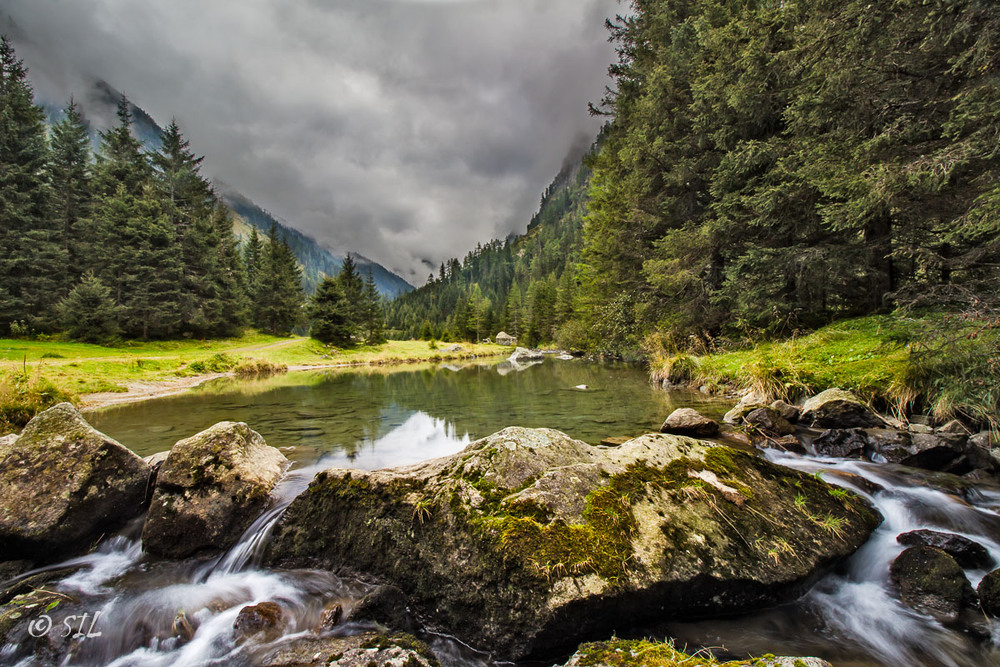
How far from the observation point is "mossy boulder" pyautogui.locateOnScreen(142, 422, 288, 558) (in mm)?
4070

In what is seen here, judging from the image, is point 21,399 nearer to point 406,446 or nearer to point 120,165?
point 406,446

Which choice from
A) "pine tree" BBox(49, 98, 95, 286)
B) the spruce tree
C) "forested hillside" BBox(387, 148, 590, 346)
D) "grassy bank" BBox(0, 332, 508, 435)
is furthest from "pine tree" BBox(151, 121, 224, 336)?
"forested hillside" BBox(387, 148, 590, 346)

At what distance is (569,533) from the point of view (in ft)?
9.36

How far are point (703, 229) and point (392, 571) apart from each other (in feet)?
48.4

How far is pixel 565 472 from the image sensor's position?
136 inches

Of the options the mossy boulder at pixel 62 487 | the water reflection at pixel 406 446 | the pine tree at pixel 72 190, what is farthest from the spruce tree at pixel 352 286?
the mossy boulder at pixel 62 487

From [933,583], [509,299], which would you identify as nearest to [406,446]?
[933,583]

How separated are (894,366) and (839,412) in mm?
1412

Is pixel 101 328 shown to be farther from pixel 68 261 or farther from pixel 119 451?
pixel 119 451

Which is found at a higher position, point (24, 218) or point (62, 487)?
point (24, 218)

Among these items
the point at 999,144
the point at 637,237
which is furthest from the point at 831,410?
the point at 637,237

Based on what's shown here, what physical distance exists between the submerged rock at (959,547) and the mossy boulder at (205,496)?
7.09 meters

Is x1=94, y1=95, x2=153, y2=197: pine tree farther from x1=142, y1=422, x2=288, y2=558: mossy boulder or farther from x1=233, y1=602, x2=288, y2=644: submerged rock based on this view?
x1=233, y1=602, x2=288, y2=644: submerged rock

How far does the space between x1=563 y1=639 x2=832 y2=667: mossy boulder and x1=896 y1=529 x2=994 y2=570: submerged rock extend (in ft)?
9.69
